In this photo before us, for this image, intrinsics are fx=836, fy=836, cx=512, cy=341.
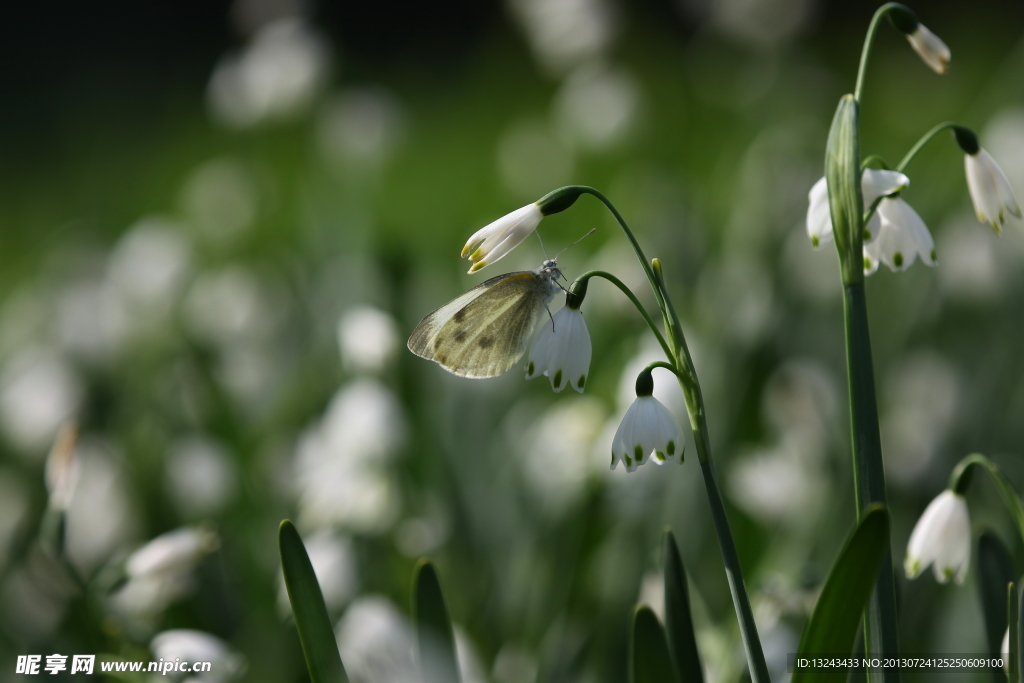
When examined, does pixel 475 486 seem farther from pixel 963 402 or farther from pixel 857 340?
pixel 857 340

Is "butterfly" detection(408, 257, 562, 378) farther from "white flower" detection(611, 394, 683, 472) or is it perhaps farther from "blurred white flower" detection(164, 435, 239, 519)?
"blurred white flower" detection(164, 435, 239, 519)

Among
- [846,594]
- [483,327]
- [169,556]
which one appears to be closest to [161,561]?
[169,556]

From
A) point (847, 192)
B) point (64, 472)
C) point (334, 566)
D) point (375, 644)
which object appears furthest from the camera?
point (334, 566)

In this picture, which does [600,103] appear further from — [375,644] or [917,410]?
[375,644]

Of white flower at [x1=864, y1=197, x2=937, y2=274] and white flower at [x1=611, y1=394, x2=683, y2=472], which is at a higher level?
white flower at [x1=864, y1=197, x2=937, y2=274]

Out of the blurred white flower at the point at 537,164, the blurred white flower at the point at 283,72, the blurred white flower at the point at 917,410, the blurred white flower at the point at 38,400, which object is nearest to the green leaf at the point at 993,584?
the blurred white flower at the point at 917,410

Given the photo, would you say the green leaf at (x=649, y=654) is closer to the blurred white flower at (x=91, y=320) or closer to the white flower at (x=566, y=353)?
the white flower at (x=566, y=353)

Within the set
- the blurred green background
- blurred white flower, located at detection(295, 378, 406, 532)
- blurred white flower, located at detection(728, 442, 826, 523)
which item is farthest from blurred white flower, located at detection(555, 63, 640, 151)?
blurred white flower, located at detection(295, 378, 406, 532)

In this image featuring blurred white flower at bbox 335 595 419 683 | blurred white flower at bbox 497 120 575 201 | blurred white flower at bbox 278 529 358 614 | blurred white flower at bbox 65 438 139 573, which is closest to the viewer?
blurred white flower at bbox 335 595 419 683
